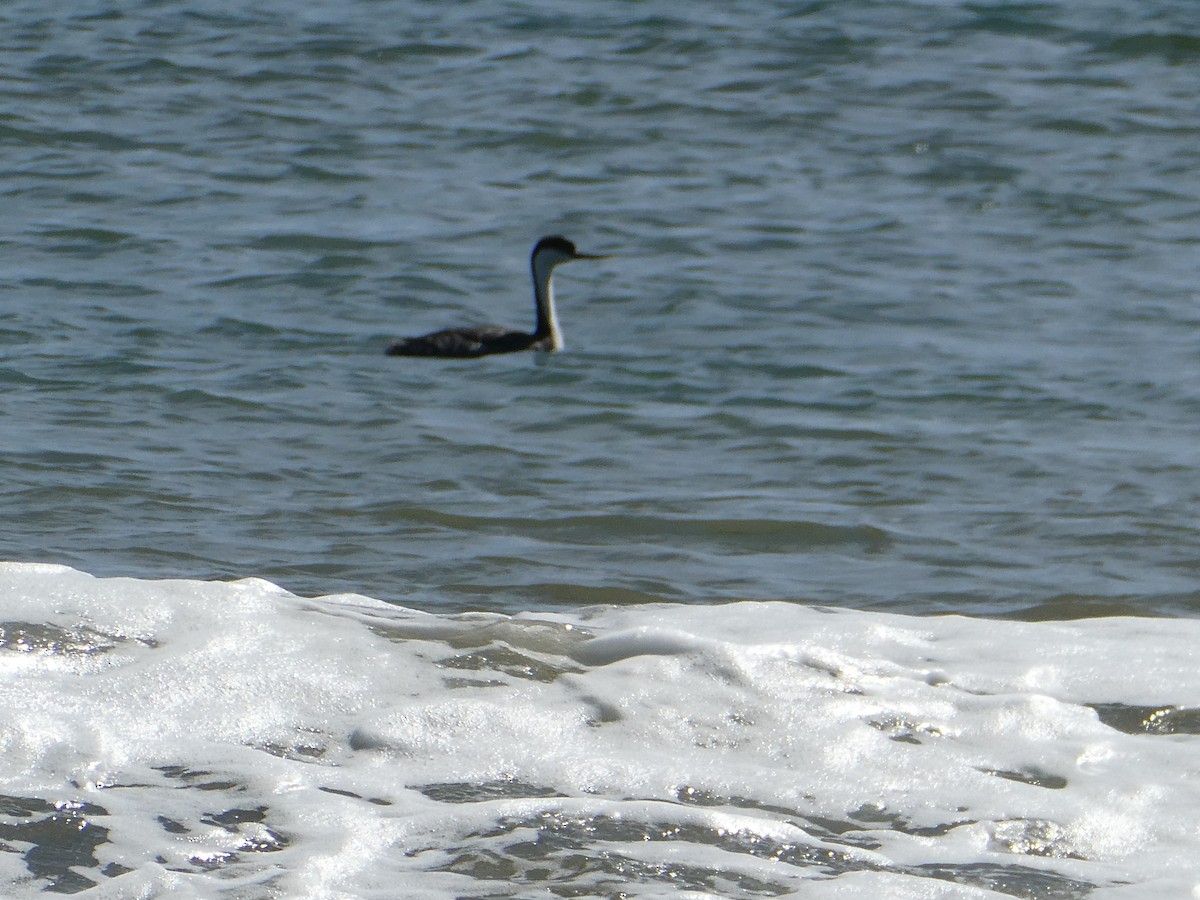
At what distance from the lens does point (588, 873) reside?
3.85 meters

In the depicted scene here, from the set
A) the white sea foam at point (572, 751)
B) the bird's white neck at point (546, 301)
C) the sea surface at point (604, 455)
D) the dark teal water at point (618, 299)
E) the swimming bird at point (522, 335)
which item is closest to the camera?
the white sea foam at point (572, 751)

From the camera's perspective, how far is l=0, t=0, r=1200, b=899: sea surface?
4.21 metres

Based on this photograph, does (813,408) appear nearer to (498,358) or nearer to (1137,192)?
(498,358)

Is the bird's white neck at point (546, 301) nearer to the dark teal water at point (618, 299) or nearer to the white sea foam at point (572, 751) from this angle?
the dark teal water at point (618, 299)

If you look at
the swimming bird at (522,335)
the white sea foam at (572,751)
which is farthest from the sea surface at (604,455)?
the swimming bird at (522,335)

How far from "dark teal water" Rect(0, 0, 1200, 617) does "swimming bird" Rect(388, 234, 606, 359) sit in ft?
0.51

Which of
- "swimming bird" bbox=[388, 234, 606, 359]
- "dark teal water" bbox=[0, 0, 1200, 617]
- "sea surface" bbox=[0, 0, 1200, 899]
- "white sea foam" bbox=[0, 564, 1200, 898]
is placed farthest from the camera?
"swimming bird" bbox=[388, 234, 606, 359]

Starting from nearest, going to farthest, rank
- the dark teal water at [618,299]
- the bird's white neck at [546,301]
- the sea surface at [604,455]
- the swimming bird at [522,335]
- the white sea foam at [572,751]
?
the white sea foam at [572,751]
the sea surface at [604,455]
the dark teal water at [618,299]
the swimming bird at [522,335]
the bird's white neck at [546,301]

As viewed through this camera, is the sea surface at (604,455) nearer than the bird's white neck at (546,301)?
Yes

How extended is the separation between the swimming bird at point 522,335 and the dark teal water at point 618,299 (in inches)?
6.2

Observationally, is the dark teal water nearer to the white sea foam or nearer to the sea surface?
the sea surface

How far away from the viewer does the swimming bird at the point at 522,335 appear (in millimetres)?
10367

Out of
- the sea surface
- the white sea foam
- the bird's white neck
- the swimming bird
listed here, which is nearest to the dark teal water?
the sea surface

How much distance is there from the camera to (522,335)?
35.2ft
